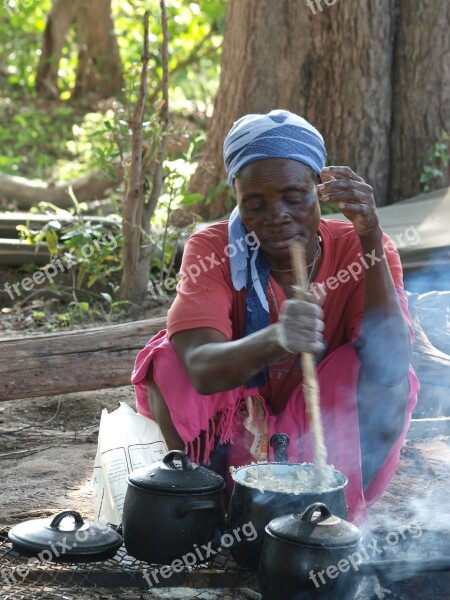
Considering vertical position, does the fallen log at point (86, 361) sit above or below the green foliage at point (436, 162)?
below

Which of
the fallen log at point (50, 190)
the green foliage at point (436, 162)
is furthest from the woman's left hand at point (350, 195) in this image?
the fallen log at point (50, 190)

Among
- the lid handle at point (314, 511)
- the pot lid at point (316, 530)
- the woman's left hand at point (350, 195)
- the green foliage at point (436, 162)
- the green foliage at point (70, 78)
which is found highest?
the green foliage at point (70, 78)

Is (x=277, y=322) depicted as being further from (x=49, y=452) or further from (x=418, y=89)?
(x=418, y=89)

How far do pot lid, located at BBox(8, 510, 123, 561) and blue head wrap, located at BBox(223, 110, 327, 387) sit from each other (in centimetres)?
67

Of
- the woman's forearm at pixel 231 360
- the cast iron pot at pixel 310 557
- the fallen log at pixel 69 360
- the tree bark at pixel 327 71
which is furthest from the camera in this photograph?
the tree bark at pixel 327 71

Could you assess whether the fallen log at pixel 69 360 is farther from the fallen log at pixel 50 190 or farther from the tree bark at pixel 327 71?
the fallen log at pixel 50 190

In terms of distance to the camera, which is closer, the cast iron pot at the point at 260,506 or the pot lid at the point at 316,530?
the pot lid at the point at 316,530

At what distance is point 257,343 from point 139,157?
3183mm

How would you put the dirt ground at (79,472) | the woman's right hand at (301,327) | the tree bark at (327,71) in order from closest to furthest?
the woman's right hand at (301,327) < the dirt ground at (79,472) < the tree bark at (327,71)

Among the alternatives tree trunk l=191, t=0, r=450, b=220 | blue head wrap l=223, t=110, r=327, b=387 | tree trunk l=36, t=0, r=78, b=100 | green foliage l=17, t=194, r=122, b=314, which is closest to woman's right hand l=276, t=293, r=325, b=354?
blue head wrap l=223, t=110, r=327, b=387

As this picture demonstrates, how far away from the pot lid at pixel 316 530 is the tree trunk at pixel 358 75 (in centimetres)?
431

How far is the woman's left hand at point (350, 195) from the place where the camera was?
8.46 feet

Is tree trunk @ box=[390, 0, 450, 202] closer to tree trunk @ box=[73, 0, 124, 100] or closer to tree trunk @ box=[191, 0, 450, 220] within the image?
tree trunk @ box=[191, 0, 450, 220]

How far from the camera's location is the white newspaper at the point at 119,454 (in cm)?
282
